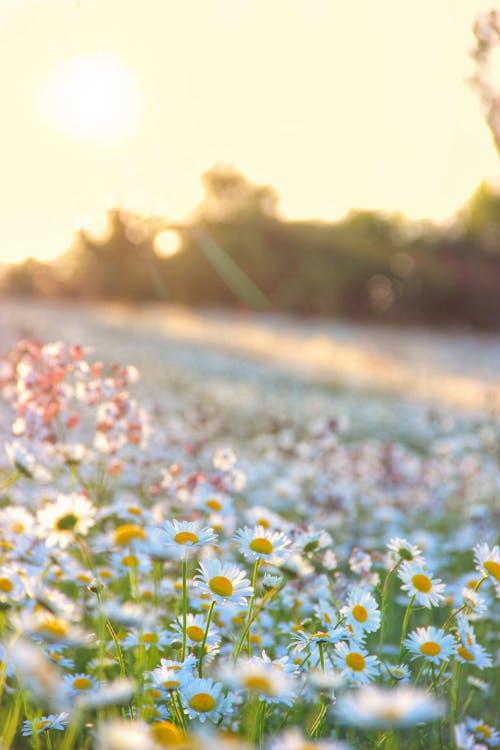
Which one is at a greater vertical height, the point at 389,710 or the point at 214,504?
the point at 214,504

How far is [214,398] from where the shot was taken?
33.2 feet

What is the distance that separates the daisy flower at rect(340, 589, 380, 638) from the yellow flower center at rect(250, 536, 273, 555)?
26cm

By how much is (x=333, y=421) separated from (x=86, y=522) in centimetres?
273

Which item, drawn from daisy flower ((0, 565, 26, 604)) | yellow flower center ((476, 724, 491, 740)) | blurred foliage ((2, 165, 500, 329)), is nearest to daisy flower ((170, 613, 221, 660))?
daisy flower ((0, 565, 26, 604))

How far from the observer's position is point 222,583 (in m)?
1.96

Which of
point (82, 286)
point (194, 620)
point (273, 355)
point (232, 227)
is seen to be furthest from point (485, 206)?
point (194, 620)

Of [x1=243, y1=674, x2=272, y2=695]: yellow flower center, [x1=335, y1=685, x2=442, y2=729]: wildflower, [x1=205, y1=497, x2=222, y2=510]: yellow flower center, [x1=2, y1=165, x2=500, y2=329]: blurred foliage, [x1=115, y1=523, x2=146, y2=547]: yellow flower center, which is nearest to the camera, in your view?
[x1=335, y1=685, x2=442, y2=729]: wildflower

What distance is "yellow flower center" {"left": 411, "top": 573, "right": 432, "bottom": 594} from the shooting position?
2.18 meters

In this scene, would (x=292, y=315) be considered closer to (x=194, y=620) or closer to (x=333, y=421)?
(x=333, y=421)

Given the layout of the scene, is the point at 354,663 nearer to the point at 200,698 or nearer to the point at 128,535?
the point at 200,698

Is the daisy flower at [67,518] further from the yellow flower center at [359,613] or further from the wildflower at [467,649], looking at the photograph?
the wildflower at [467,649]

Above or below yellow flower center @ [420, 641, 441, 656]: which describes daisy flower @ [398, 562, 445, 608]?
above

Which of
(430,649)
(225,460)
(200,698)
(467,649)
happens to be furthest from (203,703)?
(225,460)

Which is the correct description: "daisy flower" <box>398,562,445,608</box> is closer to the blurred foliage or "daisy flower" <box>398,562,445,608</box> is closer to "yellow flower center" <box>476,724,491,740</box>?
"yellow flower center" <box>476,724,491,740</box>
